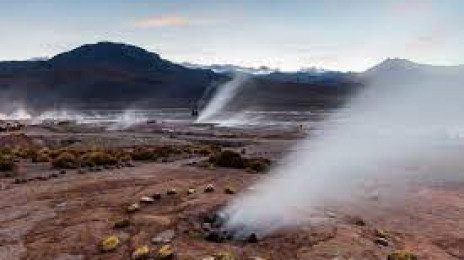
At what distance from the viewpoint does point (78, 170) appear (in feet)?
128

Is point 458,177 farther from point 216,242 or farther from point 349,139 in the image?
point 349,139

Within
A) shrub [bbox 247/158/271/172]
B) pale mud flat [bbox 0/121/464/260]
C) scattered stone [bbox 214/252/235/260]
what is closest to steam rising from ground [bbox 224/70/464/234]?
shrub [bbox 247/158/271/172]

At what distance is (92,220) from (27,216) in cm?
300

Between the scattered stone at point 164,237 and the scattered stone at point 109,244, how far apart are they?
3.47ft

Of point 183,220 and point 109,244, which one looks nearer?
point 109,244

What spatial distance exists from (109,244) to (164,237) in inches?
64.0

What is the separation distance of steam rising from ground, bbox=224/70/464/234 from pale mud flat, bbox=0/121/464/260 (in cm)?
105

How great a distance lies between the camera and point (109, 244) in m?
21.2

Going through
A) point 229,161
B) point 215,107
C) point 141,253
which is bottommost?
point 215,107

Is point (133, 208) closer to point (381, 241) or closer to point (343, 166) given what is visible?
point (381, 241)

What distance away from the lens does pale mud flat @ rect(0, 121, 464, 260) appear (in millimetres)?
20719

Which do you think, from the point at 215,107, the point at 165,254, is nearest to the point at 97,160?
the point at 165,254

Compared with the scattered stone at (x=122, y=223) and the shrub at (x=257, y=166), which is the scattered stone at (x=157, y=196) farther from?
the shrub at (x=257, y=166)

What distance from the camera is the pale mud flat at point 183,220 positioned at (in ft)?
68.0
